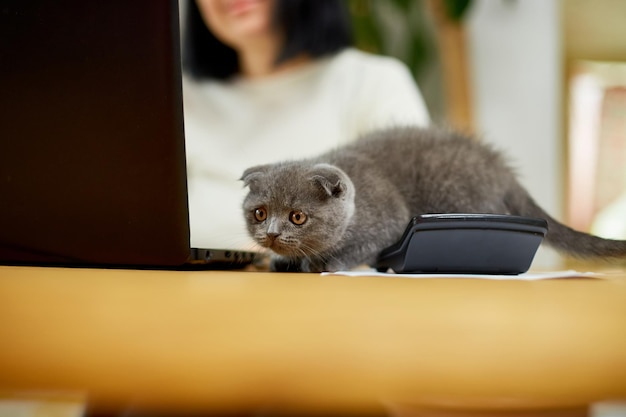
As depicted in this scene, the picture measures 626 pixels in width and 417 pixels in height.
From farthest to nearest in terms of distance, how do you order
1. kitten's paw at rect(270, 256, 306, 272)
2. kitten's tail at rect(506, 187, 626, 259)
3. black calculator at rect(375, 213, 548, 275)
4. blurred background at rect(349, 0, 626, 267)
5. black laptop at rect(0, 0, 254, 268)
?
blurred background at rect(349, 0, 626, 267), kitten's paw at rect(270, 256, 306, 272), kitten's tail at rect(506, 187, 626, 259), black calculator at rect(375, 213, 548, 275), black laptop at rect(0, 0, 254, 268)

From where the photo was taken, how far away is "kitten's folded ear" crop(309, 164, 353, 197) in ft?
3.84

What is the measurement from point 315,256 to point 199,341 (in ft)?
2.94

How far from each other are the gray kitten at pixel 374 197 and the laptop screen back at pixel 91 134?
43 cm

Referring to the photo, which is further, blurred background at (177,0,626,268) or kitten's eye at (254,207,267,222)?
blurred background at (177,0,626,268)

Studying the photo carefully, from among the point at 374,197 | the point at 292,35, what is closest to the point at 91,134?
the point at 374,197

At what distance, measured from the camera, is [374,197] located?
1.33 metres

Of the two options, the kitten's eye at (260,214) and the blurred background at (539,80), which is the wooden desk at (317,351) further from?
the blurred background at (539,80)

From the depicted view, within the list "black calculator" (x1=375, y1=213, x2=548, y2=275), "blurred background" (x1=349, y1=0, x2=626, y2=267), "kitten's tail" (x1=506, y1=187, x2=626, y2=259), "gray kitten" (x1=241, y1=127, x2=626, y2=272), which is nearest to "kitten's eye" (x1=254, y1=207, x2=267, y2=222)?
"gray kitten" (x1=241, y1=127, x2=626, y2=272)

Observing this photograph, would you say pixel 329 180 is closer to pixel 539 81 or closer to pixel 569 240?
pixel 569 240

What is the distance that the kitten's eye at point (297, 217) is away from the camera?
3.98 ft

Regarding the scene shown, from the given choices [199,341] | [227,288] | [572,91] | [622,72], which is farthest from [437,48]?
[199,341]

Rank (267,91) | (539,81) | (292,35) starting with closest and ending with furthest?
(292,35)
(267,91)
(539,81)

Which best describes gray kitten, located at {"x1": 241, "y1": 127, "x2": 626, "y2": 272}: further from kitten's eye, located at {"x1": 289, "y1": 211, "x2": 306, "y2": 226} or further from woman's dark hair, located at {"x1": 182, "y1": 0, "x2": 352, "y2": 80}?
woman's dark hair, located at {"x1": 182, "y1": 0, "x2": 352, "y2": 80}

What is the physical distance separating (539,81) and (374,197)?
62.9 inches
